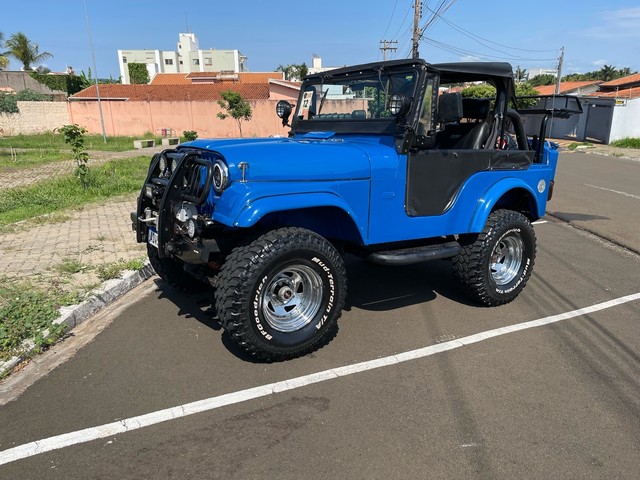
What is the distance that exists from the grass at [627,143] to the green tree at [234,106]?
71.1 ft

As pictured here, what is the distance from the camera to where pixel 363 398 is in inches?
128

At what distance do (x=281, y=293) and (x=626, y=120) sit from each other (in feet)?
103

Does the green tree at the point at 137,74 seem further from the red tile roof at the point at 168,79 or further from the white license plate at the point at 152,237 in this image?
the white license plate at the point at 152,237

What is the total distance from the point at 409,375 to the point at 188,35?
Answer: 94.4 meters

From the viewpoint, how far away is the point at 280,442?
2828 millimetres

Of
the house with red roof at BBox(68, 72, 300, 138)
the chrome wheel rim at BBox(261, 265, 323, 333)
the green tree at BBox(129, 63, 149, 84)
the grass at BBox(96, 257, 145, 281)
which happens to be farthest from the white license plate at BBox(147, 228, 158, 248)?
the green tree at BBox(129, 63, 149, 84)

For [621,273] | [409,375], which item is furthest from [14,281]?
[621,273]

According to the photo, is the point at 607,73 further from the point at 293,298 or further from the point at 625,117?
the point at 293,298

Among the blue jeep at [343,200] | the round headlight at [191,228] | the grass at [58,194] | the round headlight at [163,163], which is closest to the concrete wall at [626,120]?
the grass at [58,194]

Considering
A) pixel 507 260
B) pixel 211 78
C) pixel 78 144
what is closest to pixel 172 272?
pixel 507 260

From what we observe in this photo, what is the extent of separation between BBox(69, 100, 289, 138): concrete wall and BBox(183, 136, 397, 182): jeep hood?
3044cm

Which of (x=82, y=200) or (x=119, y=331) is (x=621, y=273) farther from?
(x=82, y=200)

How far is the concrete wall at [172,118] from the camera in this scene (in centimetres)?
3419

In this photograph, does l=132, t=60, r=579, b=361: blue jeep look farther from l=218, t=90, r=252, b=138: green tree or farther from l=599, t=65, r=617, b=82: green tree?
l=599, t=65, r=617, b=82: green tree
